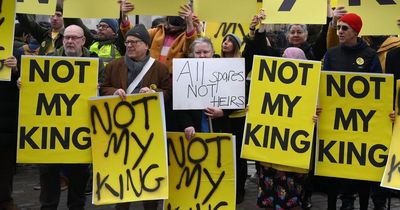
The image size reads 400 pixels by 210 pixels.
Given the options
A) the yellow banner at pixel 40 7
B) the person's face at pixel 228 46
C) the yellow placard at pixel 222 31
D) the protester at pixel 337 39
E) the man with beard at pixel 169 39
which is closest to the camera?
the protester at pixel 337 39

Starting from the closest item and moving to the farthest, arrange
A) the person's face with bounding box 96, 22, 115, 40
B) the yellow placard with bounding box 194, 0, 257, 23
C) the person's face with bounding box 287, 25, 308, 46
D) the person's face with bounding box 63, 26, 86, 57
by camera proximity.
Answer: the person's face with bounding box 63, 26, 86, 57
the yellow placard with bounding box 194, 0, 257, 23
the person's face with bounding box 287, 25, 308, 46
the person's face with bounding box 96, 22, 115, 40

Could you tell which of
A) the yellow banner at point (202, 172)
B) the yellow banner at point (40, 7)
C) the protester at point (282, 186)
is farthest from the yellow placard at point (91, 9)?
the protester at point (282, 186)

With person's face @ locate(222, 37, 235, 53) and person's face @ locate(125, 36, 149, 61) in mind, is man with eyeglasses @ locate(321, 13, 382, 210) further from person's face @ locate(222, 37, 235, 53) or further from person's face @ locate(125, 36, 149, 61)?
person's face @ locate(125, 36, 149, 61)

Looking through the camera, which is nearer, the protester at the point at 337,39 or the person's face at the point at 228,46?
the protester at the point at 337,39

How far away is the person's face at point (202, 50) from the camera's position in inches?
228

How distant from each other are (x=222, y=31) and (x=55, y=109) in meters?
3.30

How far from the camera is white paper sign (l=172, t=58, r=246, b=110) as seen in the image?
560 centimetres

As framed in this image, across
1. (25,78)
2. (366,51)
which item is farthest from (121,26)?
(366,51)

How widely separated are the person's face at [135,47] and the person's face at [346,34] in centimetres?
178

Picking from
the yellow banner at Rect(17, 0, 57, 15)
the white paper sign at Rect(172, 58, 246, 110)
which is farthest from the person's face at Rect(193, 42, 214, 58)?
the yellow banner at Rect(17, 0, 57, 15)

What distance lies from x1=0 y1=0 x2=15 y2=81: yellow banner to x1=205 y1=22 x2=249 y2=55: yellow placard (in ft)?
10.3

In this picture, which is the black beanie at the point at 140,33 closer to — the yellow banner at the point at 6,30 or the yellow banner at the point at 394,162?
the yellow banner at the point at 6,30

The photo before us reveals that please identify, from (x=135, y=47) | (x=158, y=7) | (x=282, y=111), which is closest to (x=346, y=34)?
(x=282, y=111)

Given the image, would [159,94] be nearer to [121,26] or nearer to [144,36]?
[144,36]
